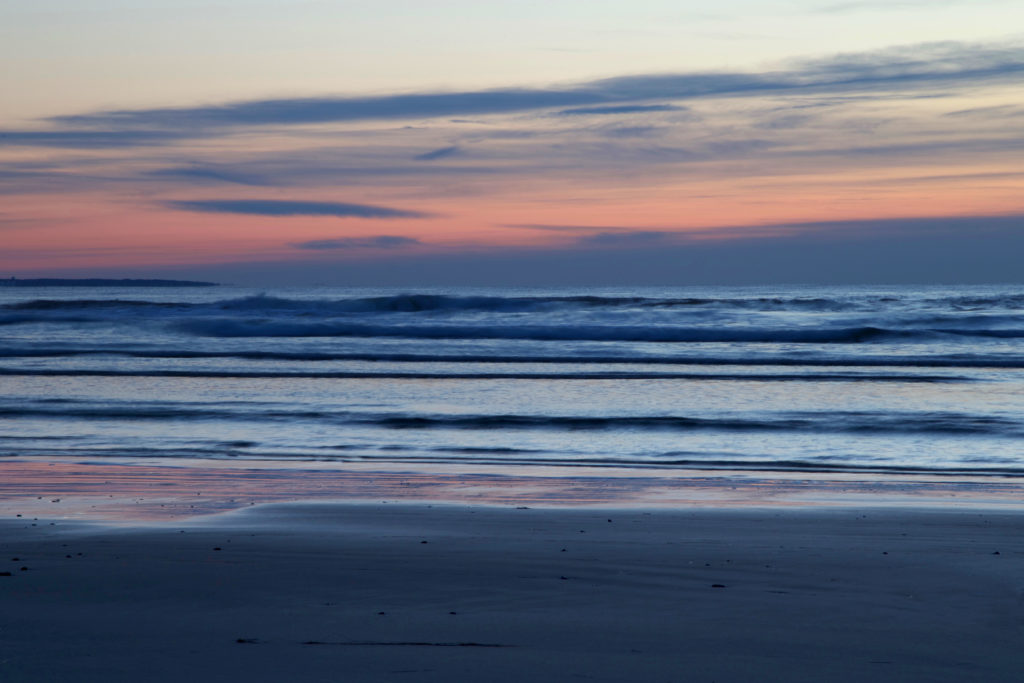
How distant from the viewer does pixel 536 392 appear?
15.6 meters

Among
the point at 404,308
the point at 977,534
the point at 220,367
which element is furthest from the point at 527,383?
the point at 404,308

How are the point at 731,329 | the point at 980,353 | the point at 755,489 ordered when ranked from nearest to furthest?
the point at 755,489, the point at 980,353, the point at 731,329

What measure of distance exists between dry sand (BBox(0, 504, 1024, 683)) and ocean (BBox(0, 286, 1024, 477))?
10.6ft

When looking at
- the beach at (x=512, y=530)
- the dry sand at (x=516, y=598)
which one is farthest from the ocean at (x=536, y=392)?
the dry sand at (x=516, y=598)

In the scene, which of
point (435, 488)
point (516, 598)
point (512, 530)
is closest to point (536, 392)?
point (435, 488)

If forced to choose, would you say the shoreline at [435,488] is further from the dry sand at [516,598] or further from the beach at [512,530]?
the dry sand at [516,598]

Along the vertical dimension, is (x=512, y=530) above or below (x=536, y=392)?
above

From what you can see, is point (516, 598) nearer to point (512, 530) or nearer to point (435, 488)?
point (512, 530)

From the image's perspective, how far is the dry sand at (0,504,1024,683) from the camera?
354 cm

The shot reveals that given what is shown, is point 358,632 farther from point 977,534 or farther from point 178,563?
point 977,534

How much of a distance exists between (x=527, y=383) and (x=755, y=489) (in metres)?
9.72

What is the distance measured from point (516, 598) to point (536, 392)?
1125 cm

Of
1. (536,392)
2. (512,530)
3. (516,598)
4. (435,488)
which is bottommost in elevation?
(536,392)

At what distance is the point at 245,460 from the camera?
30.1 feet
